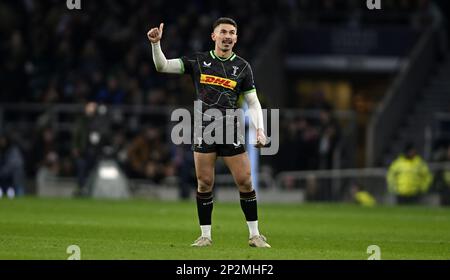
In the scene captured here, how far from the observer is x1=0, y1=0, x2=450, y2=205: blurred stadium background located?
31.7 m

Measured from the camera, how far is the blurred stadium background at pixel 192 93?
3172cm

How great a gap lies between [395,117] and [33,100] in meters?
10.2

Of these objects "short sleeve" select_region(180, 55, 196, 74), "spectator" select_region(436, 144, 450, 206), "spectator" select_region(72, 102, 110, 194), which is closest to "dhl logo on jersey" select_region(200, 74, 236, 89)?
"short sleeve" select_region(180, 55, 196, 74)

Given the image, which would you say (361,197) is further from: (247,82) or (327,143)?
(247,82)

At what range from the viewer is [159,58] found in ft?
46.8

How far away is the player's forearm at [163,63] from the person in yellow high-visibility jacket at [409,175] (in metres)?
16.2

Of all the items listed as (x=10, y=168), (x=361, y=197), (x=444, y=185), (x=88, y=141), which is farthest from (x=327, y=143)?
(x=10, y=168)

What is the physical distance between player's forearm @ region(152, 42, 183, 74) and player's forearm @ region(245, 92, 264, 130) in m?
0.88

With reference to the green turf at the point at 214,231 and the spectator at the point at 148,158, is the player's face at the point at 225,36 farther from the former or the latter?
the spectator at the point at 148,158

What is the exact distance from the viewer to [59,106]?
33.1m

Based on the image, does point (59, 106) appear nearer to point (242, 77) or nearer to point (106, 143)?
point (106, 143)

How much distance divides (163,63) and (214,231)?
4.12 m

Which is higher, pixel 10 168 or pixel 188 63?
pixel 188 63
